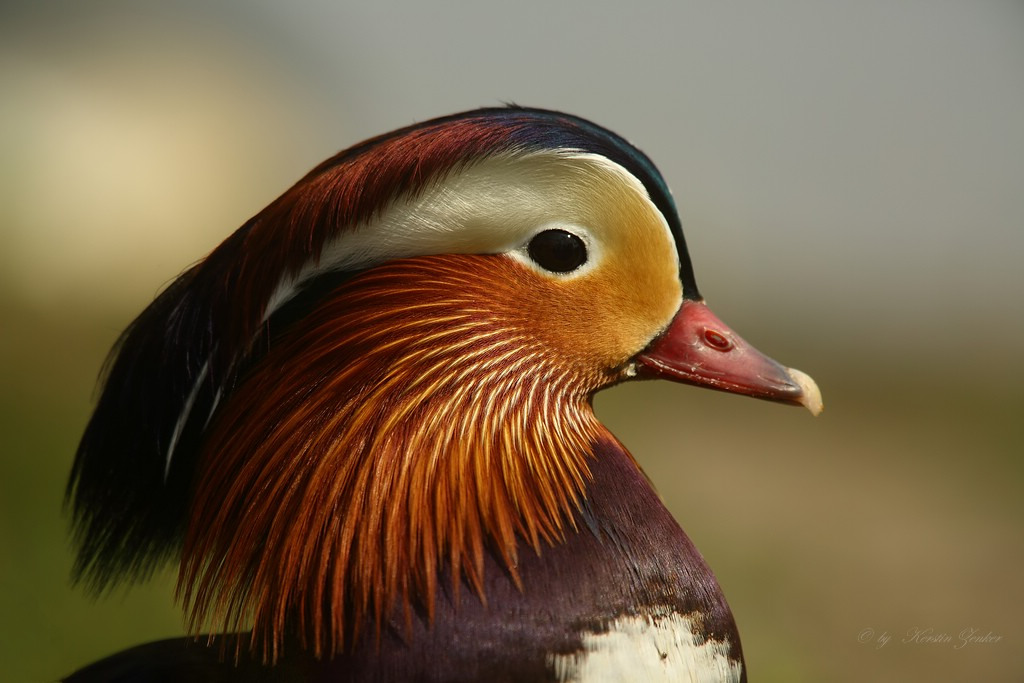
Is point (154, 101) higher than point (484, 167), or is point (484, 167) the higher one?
point (154, 101)

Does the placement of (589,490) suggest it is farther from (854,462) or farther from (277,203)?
(854,462)

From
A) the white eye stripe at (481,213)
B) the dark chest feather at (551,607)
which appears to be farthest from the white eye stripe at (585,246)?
the dark chest feather at (551,607)

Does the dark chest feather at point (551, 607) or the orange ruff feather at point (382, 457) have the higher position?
the orange ruff feather at point (382, 457)

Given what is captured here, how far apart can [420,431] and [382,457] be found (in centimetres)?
3

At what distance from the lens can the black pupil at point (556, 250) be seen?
1.68 ft

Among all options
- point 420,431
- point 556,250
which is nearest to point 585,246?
point 556,250

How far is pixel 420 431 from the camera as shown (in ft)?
1.64

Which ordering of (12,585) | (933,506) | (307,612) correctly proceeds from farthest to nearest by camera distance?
(933,506), (12,585), (307,612)

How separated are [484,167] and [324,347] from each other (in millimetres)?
131

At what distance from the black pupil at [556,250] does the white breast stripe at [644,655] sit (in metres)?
0.19

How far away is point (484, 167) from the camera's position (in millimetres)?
489

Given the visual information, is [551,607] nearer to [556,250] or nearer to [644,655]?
[644,655]

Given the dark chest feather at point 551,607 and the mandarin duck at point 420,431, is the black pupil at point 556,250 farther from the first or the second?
the dark chest feather at point 551,607

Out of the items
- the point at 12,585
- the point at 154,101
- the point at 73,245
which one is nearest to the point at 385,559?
the point at 12,585
